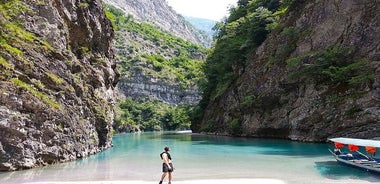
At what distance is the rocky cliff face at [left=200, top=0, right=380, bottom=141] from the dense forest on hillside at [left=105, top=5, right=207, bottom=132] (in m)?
27.9

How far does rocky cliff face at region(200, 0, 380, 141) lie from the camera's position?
37.2 meters

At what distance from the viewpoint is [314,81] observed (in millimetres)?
43656

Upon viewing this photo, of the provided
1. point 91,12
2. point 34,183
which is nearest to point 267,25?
point 91,12

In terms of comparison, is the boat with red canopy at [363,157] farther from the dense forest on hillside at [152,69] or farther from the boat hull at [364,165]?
the dense forest on hillside at [152,69]

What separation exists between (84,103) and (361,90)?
1053 inches

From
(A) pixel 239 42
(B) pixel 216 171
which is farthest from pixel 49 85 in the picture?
(A) pixel 239 42

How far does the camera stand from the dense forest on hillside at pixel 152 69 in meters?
126

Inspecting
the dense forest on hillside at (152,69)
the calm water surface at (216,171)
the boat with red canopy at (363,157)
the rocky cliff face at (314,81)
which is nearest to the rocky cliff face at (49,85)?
the calm water surface at (216,171)

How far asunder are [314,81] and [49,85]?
29718 millimetres

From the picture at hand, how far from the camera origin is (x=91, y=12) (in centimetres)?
4109

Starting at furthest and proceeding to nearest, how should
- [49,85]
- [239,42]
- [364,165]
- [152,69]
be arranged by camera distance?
[152,69] → [239,42] → [49,85] → [364,165]

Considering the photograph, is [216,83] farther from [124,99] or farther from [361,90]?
[124,99]

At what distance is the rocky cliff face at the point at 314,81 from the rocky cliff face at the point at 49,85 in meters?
21.9

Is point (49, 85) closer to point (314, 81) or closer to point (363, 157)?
point (363, 157)
